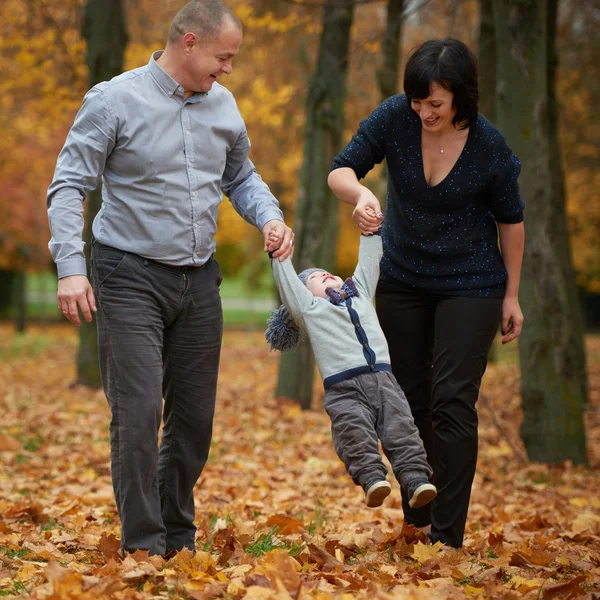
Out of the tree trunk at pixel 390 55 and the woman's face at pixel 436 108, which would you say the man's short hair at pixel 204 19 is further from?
the tree trunk at pixel 390 55

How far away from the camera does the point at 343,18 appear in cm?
938

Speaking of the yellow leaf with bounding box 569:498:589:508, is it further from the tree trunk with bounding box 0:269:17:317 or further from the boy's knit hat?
the tree trunk with bounding box 0:269:17:317

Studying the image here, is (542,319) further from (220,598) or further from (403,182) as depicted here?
(220,598)

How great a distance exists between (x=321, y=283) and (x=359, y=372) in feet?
1.58

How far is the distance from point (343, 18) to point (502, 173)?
618 cm

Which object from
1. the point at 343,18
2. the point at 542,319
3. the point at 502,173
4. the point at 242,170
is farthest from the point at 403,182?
the point at 343,18

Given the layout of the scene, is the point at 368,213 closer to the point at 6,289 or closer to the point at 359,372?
the point at 359,372

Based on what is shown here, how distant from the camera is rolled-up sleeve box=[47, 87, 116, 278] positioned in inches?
131

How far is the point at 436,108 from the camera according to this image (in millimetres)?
3635

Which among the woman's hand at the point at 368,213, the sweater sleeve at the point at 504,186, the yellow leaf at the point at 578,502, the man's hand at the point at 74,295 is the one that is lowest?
the yellow leaf at the point at 578,502

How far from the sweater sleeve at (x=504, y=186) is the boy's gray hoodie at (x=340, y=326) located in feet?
1.83

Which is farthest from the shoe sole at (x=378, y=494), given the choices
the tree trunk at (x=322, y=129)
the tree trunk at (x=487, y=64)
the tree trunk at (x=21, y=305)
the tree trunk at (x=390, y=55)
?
the tree trunk at (x=21, y=305)

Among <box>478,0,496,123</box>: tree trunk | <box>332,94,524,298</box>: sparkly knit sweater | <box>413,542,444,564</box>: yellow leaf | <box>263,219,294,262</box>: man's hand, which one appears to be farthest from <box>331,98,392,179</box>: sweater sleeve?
<box>478,0,496,123</box>: tree trunk

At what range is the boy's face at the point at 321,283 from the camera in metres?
3.89
